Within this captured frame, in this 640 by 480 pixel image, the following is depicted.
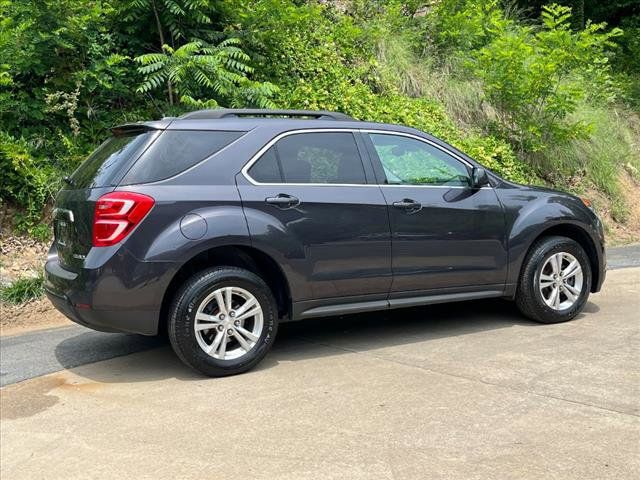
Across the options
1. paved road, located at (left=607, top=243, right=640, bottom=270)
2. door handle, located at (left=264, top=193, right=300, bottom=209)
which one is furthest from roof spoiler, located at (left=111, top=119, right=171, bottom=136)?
paved road, located at (left=607, top=243, right=640, bottom=270)

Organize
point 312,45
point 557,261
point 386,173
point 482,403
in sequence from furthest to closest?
1. point 312,45
2. point 557,261
3. point 386,173
4. point 482,403

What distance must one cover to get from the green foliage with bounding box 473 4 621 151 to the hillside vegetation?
26 millimetres

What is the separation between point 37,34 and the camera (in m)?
7.93

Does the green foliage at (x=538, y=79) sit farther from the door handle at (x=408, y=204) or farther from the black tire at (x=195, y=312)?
the black tire at (x=195, y=312)

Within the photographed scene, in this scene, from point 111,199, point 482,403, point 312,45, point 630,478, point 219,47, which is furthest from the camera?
point 312,45

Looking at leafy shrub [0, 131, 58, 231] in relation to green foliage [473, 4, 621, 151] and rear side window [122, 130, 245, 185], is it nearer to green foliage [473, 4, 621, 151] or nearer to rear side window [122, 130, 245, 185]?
rear side window [122, 130, 245, 185]

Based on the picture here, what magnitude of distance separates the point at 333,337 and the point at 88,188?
93.2 inches

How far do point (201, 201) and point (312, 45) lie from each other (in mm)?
7034

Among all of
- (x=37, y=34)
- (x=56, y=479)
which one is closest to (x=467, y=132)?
(x=37, y=34)

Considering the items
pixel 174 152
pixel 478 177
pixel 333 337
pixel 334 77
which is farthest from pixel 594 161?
pixel 174 152

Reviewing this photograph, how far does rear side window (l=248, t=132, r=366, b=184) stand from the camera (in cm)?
506

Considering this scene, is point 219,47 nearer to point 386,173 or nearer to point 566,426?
point 386,173

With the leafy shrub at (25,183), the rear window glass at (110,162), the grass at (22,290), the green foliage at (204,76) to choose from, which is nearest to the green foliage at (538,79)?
the green foliage at (204,76)

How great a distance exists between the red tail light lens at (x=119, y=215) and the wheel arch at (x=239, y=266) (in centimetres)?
45
